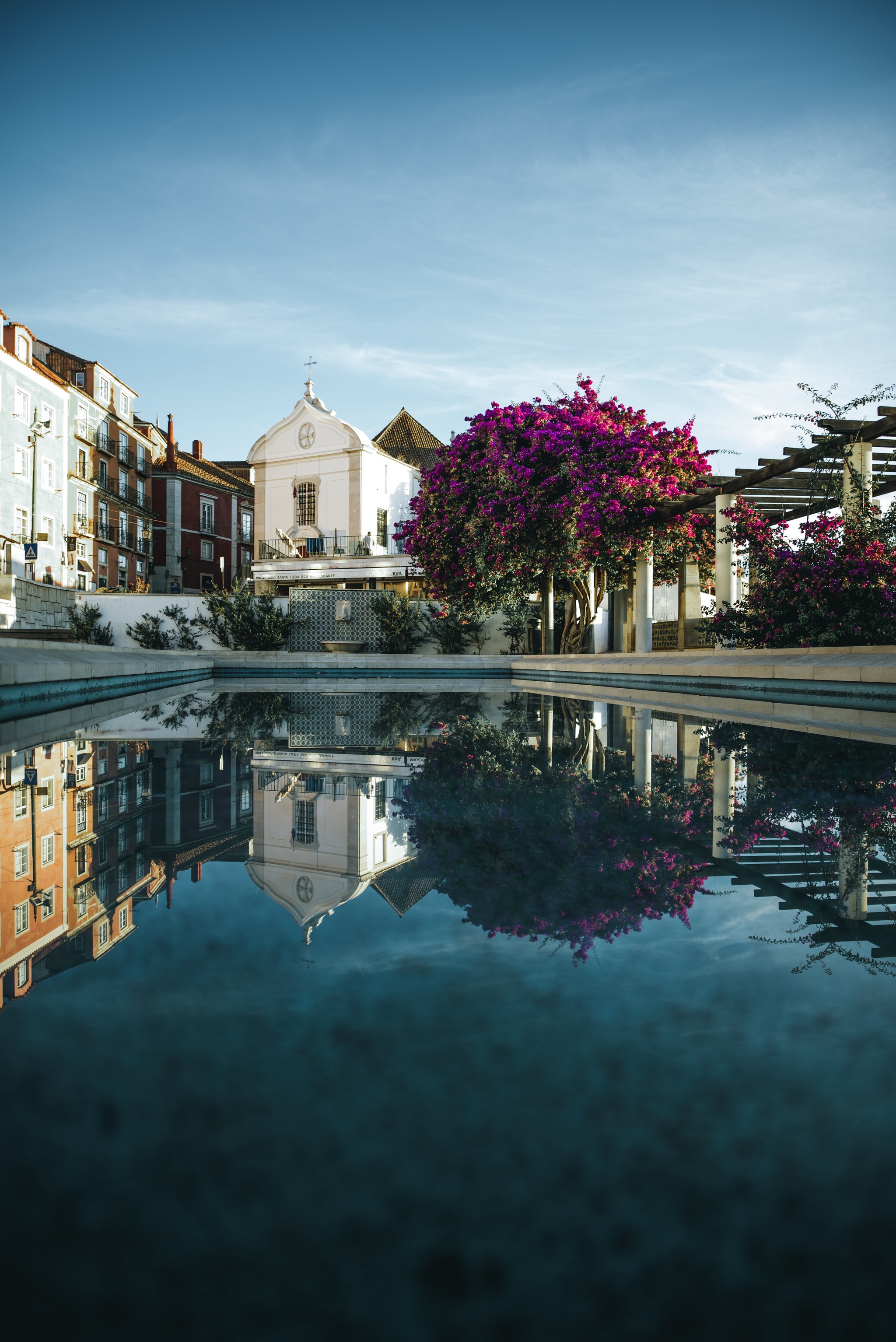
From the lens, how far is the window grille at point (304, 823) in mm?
1929

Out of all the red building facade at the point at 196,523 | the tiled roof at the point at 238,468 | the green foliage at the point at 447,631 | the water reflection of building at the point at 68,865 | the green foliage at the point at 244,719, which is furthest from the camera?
the tiled roof at the point at 238,468

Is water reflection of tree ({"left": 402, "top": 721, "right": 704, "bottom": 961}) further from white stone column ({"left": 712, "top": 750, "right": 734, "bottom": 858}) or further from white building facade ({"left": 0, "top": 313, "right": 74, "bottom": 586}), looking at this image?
white building facade ({"left": 0, "top": 313, "right": 74, "bottom": 586})

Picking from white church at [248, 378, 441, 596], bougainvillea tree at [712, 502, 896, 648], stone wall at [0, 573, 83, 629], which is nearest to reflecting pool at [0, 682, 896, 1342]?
bougainvillea tree at [712, 502, 896, 648]

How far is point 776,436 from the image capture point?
10352 mm

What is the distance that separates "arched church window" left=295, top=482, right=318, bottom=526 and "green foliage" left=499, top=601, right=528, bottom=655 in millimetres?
12800

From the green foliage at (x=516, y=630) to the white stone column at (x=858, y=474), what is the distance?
463 inches

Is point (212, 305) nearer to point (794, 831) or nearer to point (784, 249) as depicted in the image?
point (784, 249)

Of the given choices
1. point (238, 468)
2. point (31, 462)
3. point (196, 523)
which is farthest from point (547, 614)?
point (238, 468)

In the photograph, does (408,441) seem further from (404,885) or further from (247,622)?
(404,885)

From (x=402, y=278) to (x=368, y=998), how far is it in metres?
19.7

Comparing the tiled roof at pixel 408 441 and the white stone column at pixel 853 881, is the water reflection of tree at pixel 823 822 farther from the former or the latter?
the tiled roof at pixel 408 441

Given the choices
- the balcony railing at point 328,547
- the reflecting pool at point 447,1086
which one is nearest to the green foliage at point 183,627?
the balcony railing at point 328,547

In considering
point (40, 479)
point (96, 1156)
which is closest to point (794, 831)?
point (96, 1156)

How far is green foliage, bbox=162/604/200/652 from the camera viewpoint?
22.5 m
